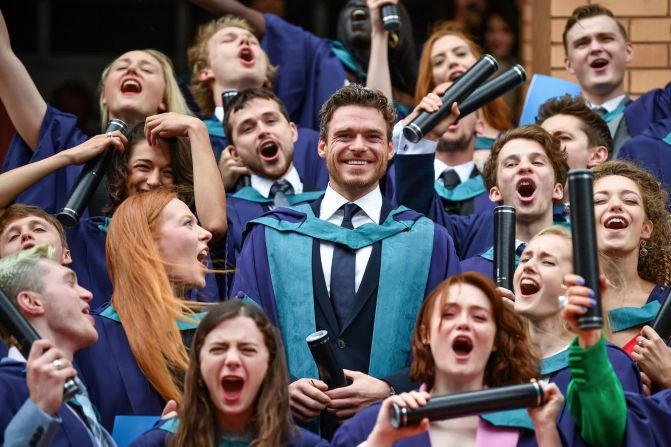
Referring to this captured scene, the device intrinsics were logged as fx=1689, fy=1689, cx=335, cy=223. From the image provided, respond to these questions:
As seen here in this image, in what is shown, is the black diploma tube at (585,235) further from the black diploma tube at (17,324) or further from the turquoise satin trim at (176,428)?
the black diploma tube at (17,324)

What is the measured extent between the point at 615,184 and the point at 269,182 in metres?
1.53

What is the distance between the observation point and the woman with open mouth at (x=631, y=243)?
625 cm

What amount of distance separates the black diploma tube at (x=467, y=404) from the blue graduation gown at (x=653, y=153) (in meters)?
2.84

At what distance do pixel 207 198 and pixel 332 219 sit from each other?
0.66 m

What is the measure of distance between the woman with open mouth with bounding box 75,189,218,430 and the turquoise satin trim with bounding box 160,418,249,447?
0.44 meters

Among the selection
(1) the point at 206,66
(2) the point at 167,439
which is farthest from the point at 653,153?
(2) the point at 167,439

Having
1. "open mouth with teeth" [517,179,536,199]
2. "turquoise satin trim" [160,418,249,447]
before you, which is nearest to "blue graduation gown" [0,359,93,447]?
"turquoise satin trim" [160,418,249,447]

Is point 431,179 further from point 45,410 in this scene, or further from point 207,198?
point 45,410

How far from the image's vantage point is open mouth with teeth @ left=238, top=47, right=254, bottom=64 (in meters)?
8.04

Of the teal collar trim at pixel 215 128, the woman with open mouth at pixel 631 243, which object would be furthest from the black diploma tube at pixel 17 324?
the teal collar trim at pixel 215 128

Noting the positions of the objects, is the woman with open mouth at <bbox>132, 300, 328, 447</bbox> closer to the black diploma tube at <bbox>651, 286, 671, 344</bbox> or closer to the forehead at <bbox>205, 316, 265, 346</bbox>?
the forehead at <bbox>205, 316, 265, 346</bbox>

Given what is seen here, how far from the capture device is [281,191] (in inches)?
283

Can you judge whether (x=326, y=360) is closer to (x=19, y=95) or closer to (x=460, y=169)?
(x=19, y=95)

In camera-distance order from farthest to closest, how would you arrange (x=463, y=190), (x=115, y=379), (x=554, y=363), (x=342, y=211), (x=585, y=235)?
(x=463, y=190), (x=342, y=211), (x=115, y=379), (x=554, y=363), (x=585, y=235)
